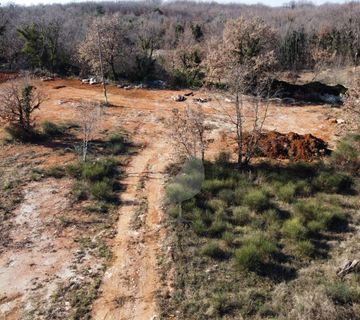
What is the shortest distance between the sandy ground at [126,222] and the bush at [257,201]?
114 inches

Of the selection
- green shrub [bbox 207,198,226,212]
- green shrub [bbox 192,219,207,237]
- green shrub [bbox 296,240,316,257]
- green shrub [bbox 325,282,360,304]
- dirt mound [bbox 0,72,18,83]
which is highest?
dirt mound [bbox 0,72,18,83]

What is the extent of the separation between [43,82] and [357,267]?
89.2 ft

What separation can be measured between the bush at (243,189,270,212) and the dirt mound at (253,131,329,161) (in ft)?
13.6

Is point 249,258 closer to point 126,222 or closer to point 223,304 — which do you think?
point 223,304

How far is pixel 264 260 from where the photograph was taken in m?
12.0

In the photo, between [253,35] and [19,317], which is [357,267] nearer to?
[19,317]

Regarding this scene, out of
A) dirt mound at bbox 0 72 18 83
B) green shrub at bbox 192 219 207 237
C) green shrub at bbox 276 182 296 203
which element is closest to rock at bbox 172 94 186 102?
dirt mound at bbox 0 72 18 83

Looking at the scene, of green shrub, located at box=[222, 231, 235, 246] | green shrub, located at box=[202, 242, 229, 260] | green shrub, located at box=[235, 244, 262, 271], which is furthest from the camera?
green shrub, located at box=[222, 231, 235, 246]

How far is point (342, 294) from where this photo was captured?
33.9 feet

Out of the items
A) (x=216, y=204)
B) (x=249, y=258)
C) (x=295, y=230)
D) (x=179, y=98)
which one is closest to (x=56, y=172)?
(x=216, y=204)

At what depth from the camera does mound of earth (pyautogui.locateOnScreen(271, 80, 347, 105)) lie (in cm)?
2812

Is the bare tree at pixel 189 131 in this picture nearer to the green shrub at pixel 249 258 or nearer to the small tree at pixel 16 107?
the green shrub at pixel 249 258

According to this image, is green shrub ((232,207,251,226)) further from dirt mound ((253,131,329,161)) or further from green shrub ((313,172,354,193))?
dirt mound ((253,131,329,161))

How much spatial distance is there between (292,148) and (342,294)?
31.1 ft
